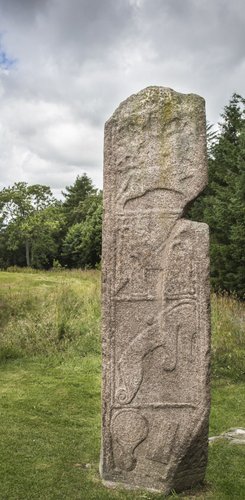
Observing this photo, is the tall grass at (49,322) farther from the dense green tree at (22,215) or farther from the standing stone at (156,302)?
the dense green tree at (22,215)

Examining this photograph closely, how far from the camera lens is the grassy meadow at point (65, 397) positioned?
16.0 ft

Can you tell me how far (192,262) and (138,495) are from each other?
86.7 inches

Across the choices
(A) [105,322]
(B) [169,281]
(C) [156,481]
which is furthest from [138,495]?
(B) [169,281]

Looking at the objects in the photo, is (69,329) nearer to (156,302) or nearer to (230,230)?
(156,302)

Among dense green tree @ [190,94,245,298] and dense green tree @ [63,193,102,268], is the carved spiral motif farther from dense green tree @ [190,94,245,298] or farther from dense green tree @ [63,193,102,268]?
dense green tree @ [63,193,102,268]

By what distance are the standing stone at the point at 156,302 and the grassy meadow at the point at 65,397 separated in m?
0.41

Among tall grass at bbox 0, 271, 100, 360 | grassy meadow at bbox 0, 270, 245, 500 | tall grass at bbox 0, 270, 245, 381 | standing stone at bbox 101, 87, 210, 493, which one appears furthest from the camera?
tall grass at bbox 0, 271, 100, 360

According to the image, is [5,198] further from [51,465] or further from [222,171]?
[51,465]

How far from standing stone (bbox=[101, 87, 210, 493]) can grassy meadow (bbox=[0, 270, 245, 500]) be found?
413 millimetres

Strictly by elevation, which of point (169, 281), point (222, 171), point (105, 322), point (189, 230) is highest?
point (222, 171)

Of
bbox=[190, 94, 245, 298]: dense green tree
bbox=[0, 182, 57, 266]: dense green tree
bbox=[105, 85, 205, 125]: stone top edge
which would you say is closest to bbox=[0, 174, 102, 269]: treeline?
bbox=[0, 182, 57, 266]: dense green tree

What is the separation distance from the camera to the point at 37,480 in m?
4.91

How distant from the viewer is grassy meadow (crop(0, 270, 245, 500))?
16.0ft

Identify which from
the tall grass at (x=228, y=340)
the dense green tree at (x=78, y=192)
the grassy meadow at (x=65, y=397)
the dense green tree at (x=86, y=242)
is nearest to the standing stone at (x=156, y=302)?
the grassy meadow at (x=65, y=397)
